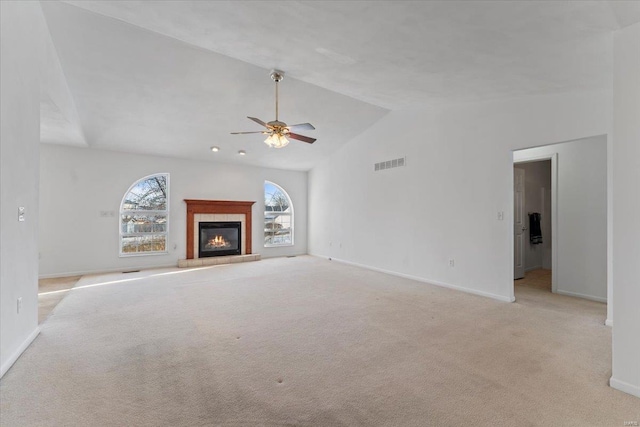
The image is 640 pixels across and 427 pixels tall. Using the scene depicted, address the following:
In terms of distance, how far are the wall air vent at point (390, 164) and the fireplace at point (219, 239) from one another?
13.5ft

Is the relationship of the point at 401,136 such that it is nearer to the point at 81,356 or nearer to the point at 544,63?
the point at 544,63

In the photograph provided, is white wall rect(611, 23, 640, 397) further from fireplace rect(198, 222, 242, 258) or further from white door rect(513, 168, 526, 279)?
fireplace rect(198, 222, 242, 258)

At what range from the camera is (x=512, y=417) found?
176 cm

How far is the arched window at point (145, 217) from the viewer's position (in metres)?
6.67

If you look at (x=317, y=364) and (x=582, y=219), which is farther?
(x=582, y=219)

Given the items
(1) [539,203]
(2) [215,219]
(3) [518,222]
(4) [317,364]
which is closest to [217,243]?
(2) [215,219]

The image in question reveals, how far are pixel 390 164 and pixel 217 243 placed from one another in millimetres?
4929

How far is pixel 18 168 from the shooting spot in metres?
2.51

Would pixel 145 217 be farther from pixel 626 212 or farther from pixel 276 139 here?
pixel 626 212

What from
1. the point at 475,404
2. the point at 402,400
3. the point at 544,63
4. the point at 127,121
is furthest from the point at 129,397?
the point at 127,121

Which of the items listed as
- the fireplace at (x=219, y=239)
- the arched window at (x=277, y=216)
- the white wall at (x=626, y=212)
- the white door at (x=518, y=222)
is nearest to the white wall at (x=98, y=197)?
the fireplace at (x=219, y=239)

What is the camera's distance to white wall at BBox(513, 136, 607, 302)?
424 cm

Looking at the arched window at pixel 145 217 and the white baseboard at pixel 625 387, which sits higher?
the arched window at pixel 145 217

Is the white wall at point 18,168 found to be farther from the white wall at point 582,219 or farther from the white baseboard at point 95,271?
the white wall at point 582,219
